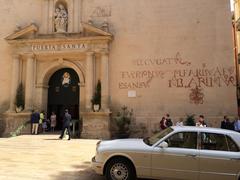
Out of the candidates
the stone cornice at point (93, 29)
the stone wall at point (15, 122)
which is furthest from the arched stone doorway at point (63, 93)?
the stone cornice at point (93, 29)

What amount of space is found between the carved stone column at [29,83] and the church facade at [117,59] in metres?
0.06

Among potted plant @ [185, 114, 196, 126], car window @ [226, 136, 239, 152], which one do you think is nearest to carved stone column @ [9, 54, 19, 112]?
potted plant @ [185, 114, 196, 126]

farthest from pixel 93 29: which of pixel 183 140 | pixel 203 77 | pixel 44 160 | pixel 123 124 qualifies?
pixel 183 140

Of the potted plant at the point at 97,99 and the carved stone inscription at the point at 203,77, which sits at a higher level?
the carved stone inscription at the point at 203,77

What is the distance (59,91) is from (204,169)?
13916mm

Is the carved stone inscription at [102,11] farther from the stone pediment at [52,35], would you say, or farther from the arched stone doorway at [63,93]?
the arched stone doorway at [63,93]

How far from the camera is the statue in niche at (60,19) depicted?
1777 cm

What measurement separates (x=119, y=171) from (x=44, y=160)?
3.89 m

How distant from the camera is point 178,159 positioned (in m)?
6.09

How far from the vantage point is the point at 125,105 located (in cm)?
1664

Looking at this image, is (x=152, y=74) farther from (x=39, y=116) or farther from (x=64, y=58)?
(x=39, y=116)

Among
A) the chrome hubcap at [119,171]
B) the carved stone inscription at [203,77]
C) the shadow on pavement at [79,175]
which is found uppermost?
the carved stone inscription at [203,77]

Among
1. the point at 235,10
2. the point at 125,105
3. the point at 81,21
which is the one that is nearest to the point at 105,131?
the point at 125,105

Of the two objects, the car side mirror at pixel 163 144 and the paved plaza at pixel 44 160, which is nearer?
the car side mirror at pixel 163 144
